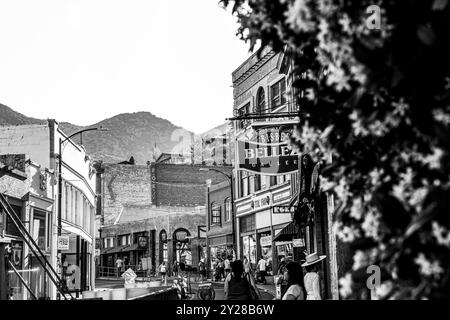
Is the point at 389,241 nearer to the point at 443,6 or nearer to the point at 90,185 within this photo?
the point at 443,6

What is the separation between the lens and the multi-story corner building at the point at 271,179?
17422 mm

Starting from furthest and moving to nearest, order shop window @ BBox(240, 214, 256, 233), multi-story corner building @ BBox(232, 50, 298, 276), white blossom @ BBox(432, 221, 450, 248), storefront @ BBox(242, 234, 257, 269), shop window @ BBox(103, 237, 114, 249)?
shop window @ BBox(103, 237, 114, 249) < shop window @ BBox(240, 214, 256, 233) < storefront @ BBox(242, 234, 257, 269) < multi-story corner building @ BBox(232, 50, 298, 276) < white blossom @ BBox(432, 221, 450, 248)

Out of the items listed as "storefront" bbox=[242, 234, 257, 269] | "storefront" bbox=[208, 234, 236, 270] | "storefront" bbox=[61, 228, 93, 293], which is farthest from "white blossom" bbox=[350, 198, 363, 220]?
"storefront" bbox=[208, 234, 236, 270]

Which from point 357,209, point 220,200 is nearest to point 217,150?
point 220,200

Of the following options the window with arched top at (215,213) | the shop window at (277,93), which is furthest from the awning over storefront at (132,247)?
the shop window at (277,93)

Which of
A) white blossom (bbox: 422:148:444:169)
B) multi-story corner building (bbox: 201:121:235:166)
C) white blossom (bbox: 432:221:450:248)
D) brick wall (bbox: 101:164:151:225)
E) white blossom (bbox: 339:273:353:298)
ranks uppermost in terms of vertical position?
multi-story corner building (bbox: 201:121:235:166)

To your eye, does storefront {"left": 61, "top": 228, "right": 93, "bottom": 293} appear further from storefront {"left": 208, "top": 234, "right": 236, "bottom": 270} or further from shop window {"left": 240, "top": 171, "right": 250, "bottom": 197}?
shop window {"left": 240, "top": 171, "right": 250, "bottom": 197}

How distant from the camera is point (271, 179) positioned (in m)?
37.1

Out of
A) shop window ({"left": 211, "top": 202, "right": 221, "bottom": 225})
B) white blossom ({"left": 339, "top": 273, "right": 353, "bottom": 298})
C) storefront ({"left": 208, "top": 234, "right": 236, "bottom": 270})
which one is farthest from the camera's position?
shop window ({"left": 211, "top": 202, "right": 221, "bottom": 225})

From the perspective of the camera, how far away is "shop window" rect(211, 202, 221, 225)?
165 ft

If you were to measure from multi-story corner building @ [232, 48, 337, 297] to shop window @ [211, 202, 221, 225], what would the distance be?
7231 millimetres

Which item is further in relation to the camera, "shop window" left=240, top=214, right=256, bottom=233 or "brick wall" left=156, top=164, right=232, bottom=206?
"brick wall" left=156, top=164, right=232, bottom=206
